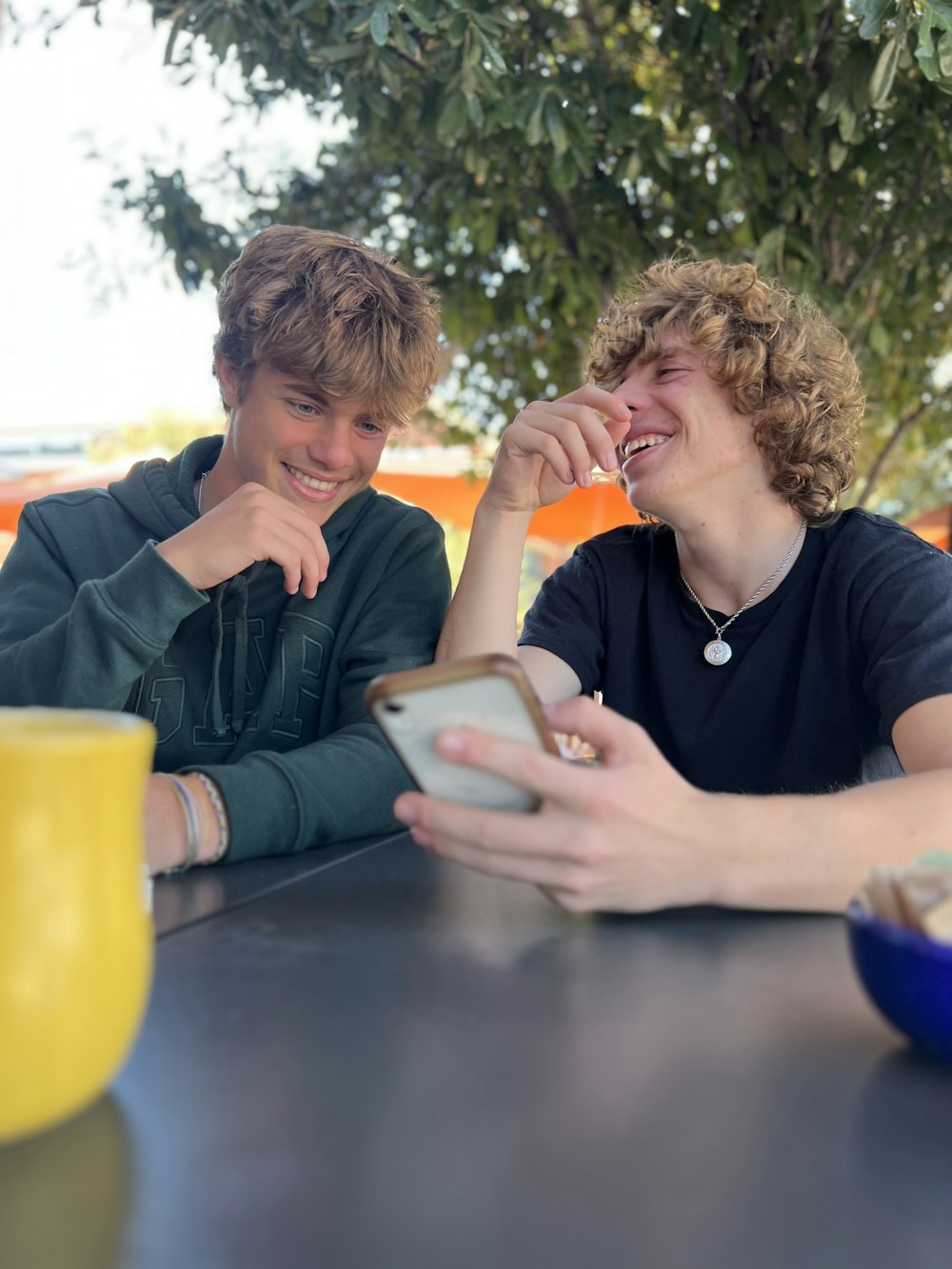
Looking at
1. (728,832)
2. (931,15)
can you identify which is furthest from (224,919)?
(931,15)

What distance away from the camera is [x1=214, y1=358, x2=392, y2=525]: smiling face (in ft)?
5.13

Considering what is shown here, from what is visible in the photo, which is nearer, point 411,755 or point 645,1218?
point 645,1218

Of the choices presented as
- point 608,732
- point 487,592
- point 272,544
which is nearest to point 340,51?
point 487,592

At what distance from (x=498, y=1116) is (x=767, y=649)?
113 centimetres

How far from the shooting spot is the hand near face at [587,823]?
0.77m

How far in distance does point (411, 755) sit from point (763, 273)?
7.27ft

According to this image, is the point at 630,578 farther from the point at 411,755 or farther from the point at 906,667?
the point at 411,755

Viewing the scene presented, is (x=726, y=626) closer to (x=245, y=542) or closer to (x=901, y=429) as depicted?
(x=245, y=542)

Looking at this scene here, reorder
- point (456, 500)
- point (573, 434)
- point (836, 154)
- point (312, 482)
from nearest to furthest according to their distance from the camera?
1. point (573, 434)
2. point (312, 482)
3. point (836, 154)
4. point (456, 500)

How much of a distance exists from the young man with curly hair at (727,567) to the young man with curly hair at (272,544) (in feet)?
0.47

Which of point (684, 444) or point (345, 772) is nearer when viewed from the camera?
point (345, 772)

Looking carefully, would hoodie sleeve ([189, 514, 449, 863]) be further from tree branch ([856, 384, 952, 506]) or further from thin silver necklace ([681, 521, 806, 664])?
tree branch ([856, 384, 952, 506])

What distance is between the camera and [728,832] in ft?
2.82

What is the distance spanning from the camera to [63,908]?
0.51m
